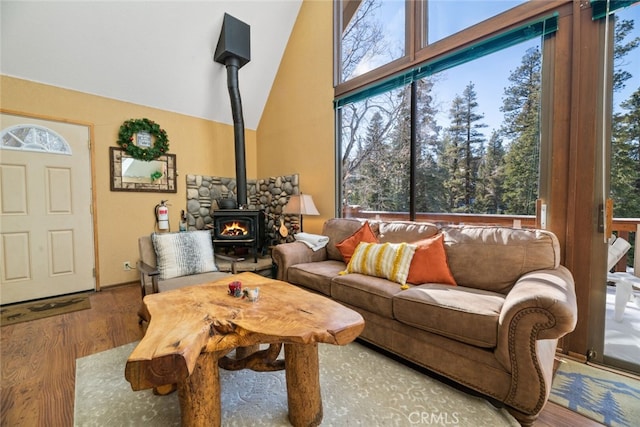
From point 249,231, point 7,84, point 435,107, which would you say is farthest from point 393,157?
point 7,84

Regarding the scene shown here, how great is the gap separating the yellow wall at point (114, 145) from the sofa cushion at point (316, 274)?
2469mm

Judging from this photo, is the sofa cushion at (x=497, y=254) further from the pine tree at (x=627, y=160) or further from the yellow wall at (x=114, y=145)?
the yellow wall at (x=114, y=145)

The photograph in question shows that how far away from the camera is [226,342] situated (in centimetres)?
115

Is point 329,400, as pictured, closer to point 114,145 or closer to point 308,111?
point 308,111

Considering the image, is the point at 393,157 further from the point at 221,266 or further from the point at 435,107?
the point at 221,266

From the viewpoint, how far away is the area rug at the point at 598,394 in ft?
4.47

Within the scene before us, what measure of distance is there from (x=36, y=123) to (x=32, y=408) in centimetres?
314

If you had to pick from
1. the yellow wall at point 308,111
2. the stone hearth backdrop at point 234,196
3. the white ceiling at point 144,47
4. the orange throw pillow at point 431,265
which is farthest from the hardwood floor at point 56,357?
the white ceiling at point 144,47

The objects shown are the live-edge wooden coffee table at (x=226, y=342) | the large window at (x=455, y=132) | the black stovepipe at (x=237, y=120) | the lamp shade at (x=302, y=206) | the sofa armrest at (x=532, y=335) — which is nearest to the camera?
the live-edge wooden coffee table at (x=226, y=342)

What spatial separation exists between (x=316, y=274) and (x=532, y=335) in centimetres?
158

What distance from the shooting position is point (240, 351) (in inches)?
65.5

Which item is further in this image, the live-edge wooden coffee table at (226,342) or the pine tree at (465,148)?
the pine tree at (465,148)

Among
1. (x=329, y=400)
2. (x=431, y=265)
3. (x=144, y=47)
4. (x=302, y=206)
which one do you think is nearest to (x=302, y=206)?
(x=302, y=206)

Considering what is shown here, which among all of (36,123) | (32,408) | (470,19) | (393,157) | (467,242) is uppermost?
(470,19)
